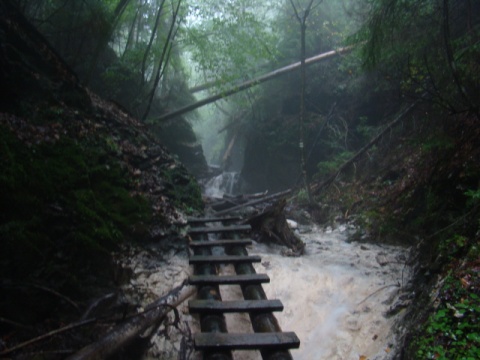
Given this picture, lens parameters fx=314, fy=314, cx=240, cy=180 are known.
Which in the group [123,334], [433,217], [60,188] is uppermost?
[60,188]

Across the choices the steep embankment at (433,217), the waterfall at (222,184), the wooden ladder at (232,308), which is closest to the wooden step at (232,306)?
the wooden ladder at (232,308)

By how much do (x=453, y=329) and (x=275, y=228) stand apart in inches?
179

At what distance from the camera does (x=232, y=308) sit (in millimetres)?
3449

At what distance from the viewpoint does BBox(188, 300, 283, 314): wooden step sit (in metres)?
3.42

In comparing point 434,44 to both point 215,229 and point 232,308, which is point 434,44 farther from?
point 232,308

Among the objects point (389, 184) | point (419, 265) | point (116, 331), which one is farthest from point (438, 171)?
point (116, 331)

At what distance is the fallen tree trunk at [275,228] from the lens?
253 inches

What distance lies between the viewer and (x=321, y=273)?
4.93 metres

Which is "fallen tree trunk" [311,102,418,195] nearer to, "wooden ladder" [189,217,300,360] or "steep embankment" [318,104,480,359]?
"steep embankment" [318,104,480,359]

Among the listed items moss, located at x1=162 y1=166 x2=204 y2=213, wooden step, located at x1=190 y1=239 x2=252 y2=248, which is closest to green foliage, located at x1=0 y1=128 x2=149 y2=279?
wooden step, located at x1=190 y1=239 x2=252 y2=248

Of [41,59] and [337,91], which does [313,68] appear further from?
[41,59]

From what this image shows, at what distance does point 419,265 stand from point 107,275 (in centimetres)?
391

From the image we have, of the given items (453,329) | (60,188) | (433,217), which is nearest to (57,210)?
(60,188)

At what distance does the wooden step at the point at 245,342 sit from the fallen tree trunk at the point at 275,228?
11.1 feet
